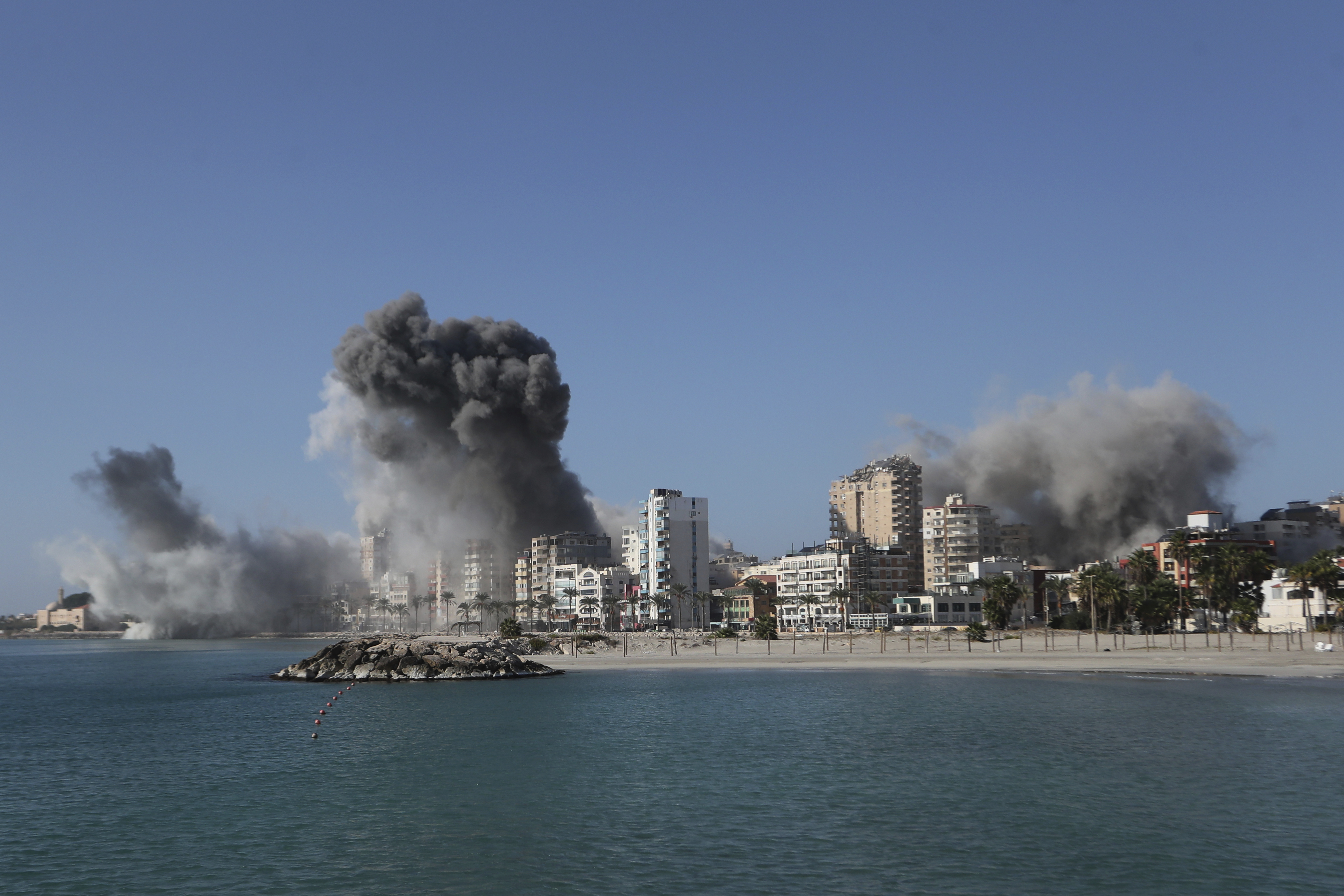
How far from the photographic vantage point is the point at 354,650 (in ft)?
397

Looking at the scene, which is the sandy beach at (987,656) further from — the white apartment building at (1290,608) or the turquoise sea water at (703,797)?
the turquoise sea water at (703,797)

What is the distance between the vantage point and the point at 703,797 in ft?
147

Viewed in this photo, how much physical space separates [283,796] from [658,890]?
22.8m

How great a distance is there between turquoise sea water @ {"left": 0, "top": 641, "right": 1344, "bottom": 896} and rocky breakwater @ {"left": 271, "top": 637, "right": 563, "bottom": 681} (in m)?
28.6

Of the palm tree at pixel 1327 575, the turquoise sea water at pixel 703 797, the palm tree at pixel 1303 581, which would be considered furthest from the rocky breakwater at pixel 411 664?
the palm tree at pixel 1327 575

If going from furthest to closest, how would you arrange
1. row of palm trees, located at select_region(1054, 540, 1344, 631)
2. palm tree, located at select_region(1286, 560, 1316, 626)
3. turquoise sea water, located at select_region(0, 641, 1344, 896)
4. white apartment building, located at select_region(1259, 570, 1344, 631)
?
white apartment building, located at select_region(1259, 570, 1344, 631), row of palm trees, located at select_region(1054, 540, 1344, 631), palm tree, located at select_region(1286, 560, 1316, 626), turquoise sea water, located at select_region(0, 641, 1344, 896)

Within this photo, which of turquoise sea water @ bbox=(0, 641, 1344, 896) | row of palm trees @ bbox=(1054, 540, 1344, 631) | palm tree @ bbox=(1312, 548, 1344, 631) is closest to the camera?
turquoise sea water @ bbox=(0, 641, 1344, 896)

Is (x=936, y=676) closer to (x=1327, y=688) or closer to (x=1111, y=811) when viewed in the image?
(x=1327, y=688)

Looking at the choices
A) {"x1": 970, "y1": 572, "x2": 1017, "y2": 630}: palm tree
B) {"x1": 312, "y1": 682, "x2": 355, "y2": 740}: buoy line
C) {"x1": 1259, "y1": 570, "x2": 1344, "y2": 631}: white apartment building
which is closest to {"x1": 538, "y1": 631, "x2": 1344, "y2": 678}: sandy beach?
{"x1": 970, "y1": 572, "x2": 1017, "y2": 630}: palm tree

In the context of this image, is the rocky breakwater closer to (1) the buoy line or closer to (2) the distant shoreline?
(1) the buoy line

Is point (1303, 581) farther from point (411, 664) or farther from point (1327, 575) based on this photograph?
point (411, 664)

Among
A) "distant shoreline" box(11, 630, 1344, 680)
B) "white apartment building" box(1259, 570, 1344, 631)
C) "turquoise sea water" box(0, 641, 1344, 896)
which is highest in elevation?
"white apartment building" box(1259, 570, 1344, 631)

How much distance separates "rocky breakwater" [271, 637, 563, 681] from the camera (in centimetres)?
11425

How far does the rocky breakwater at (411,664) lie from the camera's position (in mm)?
114250
